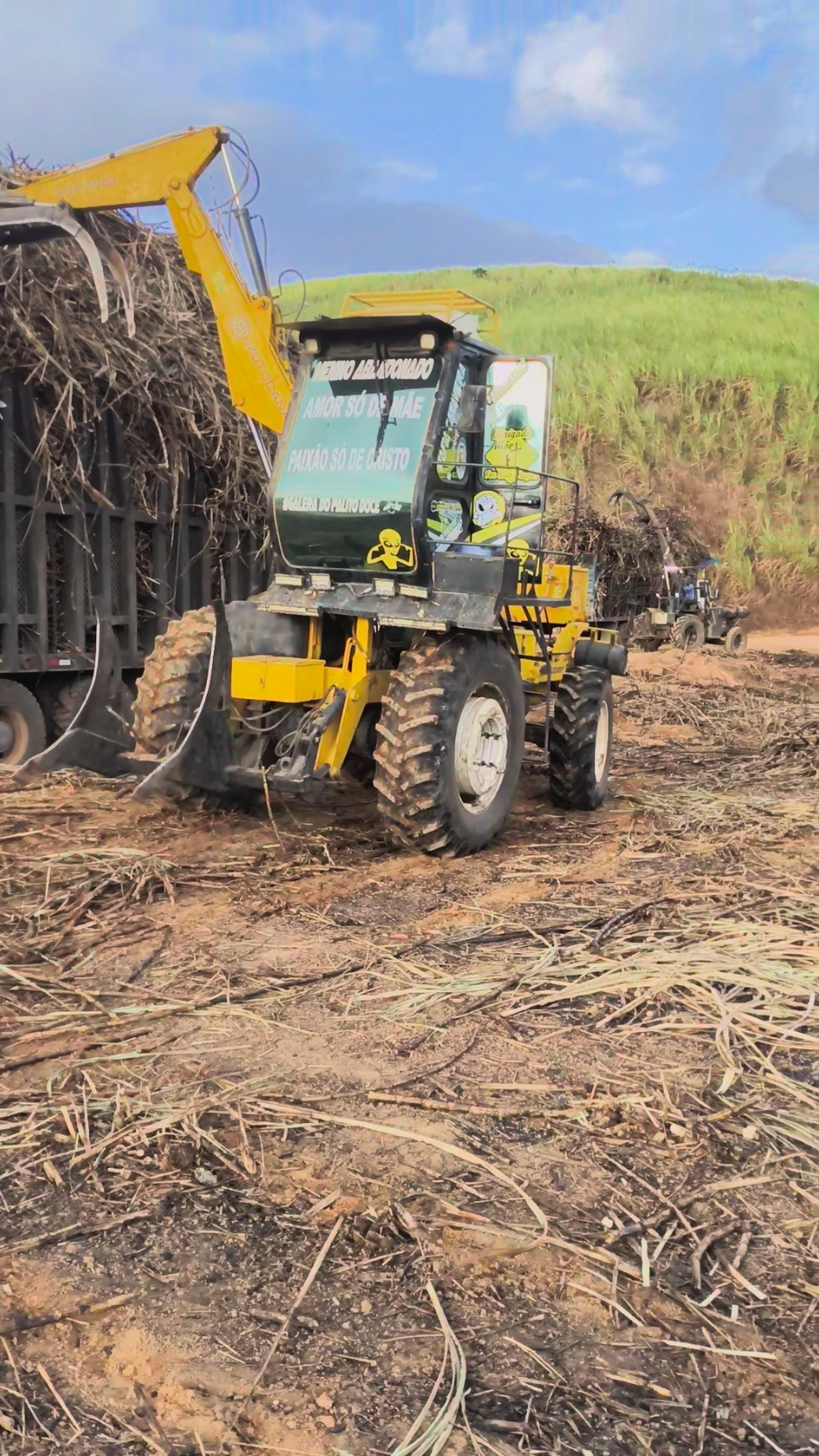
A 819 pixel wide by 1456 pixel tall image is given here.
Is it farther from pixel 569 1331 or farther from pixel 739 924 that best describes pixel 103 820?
pixel 569 1331

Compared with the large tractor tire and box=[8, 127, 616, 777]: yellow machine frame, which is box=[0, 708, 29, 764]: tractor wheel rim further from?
the large tractor tire

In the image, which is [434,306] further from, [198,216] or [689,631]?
[689,631]

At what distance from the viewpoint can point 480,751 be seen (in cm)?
630

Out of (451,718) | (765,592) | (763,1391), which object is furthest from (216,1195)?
(765,592)

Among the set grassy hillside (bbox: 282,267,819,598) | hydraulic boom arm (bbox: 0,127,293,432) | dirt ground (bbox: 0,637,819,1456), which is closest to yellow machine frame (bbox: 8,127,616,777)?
hydraulic boom arm (bbox: 0,127,293,432)

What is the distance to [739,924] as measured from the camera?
503 centimetres

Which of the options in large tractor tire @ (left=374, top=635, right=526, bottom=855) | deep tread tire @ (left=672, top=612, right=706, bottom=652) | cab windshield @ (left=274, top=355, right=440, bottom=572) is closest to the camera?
large tractor tire @ (left=374, top=635, right=526, bottom=855)

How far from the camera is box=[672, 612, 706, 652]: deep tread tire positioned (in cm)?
2239

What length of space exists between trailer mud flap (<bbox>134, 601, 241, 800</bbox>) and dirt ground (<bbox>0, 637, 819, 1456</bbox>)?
0.39 meters

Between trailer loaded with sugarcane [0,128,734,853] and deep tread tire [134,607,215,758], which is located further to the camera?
deep tread tire [134,607,215,758]

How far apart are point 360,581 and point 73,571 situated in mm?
2850

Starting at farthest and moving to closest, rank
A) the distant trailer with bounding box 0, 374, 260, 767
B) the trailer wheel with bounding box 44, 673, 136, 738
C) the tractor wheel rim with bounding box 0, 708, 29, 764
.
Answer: the trailer wheel with bounding box 44, 673, 136, 738
the tractor wheel rim with bounding box 0, 708, 29, 764
the distant trailer with bounding box 0, 374, 260, 767

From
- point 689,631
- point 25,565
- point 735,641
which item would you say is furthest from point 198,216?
point 735,641

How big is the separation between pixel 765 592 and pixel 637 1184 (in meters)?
28.8
